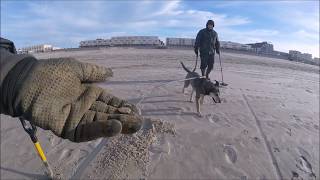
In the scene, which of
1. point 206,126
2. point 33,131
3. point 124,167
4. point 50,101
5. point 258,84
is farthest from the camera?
point 258,84

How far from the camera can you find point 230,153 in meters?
6.17

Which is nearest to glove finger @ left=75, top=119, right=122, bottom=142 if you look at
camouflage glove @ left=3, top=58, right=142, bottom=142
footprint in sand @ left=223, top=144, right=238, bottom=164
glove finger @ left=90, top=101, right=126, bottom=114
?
camouflage glove @ left=3, top=58, right=142, bottom=142

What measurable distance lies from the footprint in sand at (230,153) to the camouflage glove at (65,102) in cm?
409

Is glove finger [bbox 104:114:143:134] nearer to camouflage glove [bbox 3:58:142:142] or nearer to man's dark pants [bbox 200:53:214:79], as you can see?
camouflage glove [bbox 3:58:142:142]

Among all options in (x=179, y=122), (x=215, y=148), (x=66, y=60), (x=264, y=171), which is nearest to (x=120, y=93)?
(x=179, y=122)

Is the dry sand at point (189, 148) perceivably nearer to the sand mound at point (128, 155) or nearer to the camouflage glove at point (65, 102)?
the sand mound at point (128, 155)

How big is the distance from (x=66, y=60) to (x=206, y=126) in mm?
5679

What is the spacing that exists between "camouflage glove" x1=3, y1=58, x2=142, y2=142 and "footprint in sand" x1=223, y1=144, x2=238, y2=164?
4.09 meters

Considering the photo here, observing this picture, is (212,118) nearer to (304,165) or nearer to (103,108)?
(304,165)

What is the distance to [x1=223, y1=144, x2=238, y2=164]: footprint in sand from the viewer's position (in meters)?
5.92

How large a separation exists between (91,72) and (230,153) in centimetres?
452

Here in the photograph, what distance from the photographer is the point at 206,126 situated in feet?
24.4

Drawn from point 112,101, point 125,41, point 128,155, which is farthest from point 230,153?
point 125,41

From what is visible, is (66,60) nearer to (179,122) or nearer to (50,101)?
(50,101)
